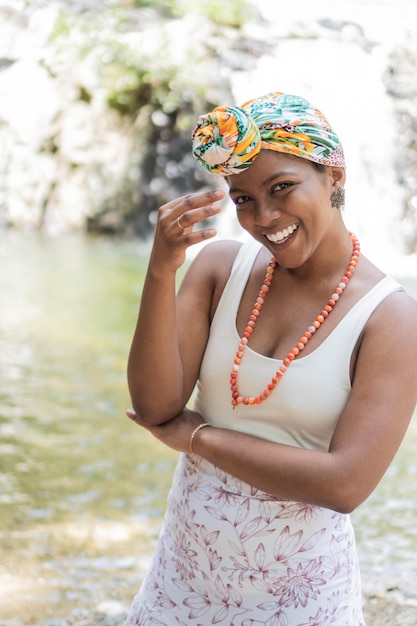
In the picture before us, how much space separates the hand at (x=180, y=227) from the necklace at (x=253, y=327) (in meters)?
0.24

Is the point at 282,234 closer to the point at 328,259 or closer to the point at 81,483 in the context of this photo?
the point at 328,259

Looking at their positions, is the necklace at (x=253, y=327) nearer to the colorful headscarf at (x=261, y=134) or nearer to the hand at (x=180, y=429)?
the hand at (x=180, y=429)

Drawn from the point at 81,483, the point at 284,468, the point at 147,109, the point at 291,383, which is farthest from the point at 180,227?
the point at 147,109

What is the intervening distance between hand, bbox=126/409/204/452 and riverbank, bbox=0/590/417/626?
5.45 ft

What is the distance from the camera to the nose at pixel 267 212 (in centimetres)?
182

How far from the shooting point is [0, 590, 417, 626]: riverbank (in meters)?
3.38

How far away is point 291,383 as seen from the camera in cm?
182

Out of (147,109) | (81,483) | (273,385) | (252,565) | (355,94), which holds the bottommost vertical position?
(147,109)

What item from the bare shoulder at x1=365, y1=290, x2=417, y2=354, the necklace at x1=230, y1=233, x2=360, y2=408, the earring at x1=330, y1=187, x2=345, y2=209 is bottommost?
the necklace at x1=230, y1=233, x2=360, y2=408

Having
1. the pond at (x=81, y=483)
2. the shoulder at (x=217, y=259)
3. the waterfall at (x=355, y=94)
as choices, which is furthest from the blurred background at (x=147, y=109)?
the shoulder at (x=217, y=259)

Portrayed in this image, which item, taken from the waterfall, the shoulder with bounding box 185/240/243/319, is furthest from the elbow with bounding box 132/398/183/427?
the waterfall

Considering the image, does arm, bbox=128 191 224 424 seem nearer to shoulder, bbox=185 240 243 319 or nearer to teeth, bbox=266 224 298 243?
shoulder, bbox=185 240 243 319

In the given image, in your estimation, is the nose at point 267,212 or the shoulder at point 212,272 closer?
the nose at point 267,212

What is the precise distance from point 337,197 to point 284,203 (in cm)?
18
